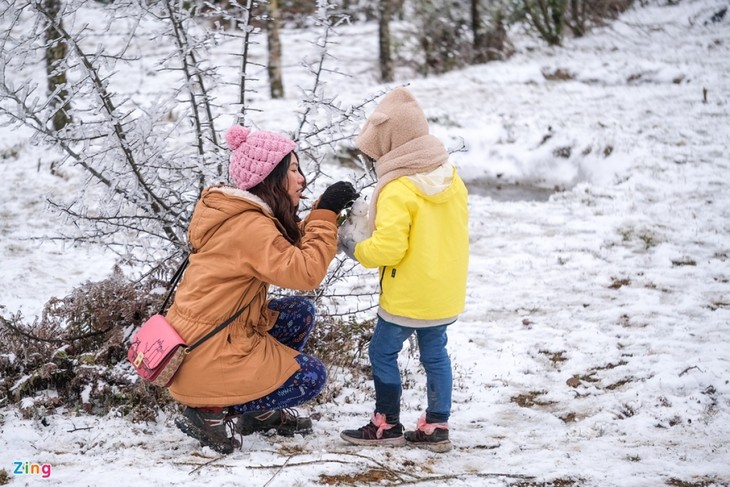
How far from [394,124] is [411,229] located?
0.55 metres

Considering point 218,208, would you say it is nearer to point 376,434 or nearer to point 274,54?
point 376,434

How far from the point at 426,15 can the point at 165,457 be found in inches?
622

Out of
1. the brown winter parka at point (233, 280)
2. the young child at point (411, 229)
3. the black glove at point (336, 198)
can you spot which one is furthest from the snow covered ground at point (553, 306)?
the black glove at point (336, 198)

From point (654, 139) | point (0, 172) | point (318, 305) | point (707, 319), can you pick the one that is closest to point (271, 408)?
point (318, 305)

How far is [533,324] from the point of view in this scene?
19.6ft

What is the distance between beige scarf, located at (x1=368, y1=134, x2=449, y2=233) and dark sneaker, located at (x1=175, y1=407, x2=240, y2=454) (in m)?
1.48

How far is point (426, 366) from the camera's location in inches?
151

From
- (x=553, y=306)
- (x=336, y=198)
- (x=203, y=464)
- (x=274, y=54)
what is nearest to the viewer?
(x=203, y=464)

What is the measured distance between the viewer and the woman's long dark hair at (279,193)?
138 inches

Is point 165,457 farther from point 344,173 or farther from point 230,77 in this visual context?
point 230,77

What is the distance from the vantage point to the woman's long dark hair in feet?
11.5

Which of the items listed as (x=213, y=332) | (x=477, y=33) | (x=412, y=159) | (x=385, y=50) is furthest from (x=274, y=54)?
(x=213, y=332)

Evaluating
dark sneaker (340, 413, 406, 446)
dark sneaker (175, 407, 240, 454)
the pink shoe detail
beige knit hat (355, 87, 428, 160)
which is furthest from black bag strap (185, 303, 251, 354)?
the pink shoe detail

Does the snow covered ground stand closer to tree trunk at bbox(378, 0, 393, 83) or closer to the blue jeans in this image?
the blue jeans
